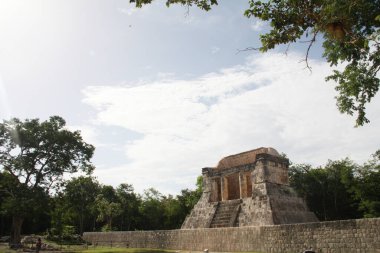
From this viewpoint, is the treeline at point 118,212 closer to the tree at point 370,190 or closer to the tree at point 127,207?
the tree at point 127,207

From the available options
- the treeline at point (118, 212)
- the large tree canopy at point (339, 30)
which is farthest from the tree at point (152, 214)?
the large tree canopy at point (339, 30)

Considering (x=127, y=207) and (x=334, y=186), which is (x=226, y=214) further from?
(x=127, y=207)

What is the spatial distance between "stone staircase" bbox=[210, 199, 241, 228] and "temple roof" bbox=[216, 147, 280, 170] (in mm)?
2563

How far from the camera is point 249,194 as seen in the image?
2244cm

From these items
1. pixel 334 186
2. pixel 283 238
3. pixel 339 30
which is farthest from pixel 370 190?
pixel 339 30

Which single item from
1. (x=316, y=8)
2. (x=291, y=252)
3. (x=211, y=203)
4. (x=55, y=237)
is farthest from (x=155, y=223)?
(x=316, y=8)

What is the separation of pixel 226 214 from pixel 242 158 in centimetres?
405

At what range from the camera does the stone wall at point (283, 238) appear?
38.9ft

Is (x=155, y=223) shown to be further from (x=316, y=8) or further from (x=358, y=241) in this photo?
(x=316, y=8)

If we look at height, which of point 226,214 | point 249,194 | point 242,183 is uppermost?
point 242,183

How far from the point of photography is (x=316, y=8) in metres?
8.01

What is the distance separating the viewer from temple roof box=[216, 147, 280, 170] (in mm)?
21406

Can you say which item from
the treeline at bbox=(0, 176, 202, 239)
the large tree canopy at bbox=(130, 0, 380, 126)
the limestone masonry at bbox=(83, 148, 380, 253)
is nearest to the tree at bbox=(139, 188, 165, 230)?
the treeline at bbox=(0, 176, 202, 239)

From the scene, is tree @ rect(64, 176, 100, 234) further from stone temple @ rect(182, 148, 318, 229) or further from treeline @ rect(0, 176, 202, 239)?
stone temple @ rect(182, 148, 318, 229)
